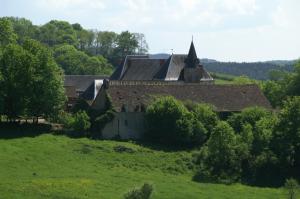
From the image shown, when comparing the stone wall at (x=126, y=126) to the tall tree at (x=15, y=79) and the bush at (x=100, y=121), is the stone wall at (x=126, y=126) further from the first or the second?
the tall tree at (x=15, y=79)

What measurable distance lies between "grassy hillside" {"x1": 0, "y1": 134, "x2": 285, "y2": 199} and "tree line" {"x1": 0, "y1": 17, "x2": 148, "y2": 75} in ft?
265

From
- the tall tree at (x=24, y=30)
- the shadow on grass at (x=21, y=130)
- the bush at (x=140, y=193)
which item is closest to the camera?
the bush at (x=140, y=193)

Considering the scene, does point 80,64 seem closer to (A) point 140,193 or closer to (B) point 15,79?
(B) point 15,79

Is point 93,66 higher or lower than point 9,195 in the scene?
higher

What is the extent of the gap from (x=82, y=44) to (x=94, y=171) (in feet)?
446

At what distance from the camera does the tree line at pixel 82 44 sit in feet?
454

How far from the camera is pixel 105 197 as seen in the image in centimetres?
4103

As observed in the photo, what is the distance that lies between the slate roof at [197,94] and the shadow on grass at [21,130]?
757 cm

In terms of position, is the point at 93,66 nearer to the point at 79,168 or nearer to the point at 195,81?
the point at 195,81

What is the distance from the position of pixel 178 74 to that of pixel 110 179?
3652 centimetres

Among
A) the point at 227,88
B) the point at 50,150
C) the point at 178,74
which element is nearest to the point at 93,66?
the point at 178,74

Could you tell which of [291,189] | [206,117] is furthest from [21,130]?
[291,189]

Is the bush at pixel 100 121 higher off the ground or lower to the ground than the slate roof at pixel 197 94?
lower

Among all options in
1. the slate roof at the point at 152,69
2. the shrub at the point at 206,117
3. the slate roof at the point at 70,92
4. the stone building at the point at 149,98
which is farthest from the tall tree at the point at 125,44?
the shrub at the point at 206,117
